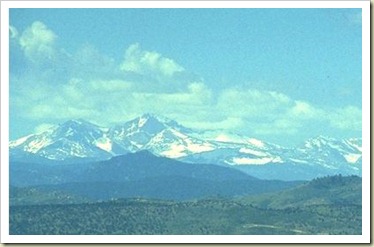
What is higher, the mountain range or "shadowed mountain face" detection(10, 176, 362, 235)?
the mountain range

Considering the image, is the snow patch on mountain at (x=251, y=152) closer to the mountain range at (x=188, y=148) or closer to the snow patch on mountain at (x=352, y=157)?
the mountain range at (x=188, y=148)

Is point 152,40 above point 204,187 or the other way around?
above

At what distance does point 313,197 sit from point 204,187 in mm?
1856

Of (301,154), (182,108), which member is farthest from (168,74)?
(301,154)

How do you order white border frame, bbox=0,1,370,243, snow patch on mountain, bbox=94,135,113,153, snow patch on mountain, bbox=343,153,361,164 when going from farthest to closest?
snow patch on mountain, bbox=94,135,113,153
snow patch on mountain, bbox=343,153,361,164
white border frame, bbox=0,1,370,243

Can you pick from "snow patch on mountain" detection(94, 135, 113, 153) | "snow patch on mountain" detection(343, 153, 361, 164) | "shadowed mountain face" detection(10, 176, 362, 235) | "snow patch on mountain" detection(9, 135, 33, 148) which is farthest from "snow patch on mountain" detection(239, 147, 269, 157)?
"snow patch on mountain" detection(9, 135, 33, 148)

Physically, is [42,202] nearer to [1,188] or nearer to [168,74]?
[1,188]

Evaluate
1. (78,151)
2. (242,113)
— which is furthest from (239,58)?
(78,151)

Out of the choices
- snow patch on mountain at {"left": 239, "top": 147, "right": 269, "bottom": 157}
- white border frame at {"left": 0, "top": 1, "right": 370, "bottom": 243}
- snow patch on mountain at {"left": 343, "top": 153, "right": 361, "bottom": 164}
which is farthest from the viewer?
snow patch on mountain at {"left": 239, "top": 147, "right": 269, "bottom": 157}

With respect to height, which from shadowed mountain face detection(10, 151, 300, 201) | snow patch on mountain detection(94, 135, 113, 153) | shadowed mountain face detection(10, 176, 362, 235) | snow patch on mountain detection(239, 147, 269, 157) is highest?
snow patch on mountain detection(94, 135, 113, 153)

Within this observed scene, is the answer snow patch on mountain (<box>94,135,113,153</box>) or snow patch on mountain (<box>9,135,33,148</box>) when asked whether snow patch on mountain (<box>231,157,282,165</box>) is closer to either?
snow patch on mountain (<box>94,135,113,153</box>)

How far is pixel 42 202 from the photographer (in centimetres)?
2828

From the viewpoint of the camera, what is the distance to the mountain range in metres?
28.1

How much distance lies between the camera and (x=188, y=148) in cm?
2866
